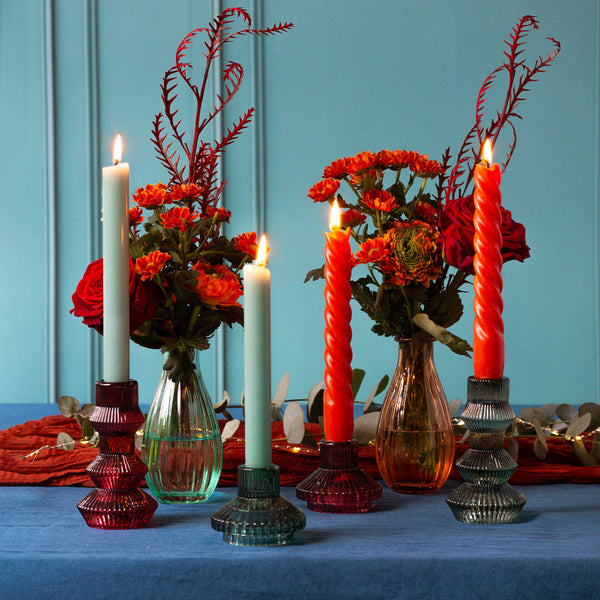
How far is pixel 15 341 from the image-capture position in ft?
11.0

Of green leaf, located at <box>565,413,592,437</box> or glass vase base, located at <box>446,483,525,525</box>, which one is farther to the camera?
green leaf, located at <box>565,413,592,437</box>

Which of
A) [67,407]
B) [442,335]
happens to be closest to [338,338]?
[442,335]

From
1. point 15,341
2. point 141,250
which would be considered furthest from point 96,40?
point 141,250

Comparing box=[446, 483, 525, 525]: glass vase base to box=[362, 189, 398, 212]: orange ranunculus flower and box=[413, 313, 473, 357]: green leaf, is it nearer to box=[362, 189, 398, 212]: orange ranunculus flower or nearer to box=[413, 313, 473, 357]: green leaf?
box=[413, 313, 473, 357]: green leaf

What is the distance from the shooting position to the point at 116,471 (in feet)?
2.16

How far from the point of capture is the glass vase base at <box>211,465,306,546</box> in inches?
23.2

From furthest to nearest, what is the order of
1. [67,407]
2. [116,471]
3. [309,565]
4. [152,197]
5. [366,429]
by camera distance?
[67,407] < [366,429] < [152,197] < [116,471] < [309,565]

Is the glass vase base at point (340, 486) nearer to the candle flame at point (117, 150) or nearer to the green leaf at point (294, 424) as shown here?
the green leaf at point (294, 424)

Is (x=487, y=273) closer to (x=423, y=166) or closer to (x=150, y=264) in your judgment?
(x=423, y=166)

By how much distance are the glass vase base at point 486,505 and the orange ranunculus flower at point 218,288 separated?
0.27 metres

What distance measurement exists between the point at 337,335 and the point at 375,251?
0.31 feet

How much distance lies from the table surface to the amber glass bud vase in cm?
16

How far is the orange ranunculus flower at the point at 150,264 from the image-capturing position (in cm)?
71

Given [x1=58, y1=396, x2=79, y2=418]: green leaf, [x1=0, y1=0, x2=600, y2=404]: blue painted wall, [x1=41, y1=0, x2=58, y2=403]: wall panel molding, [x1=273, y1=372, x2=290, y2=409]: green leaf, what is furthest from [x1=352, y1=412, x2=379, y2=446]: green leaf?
[x1=41, y1=0, x2=58, y2=403]: wall panel molding
